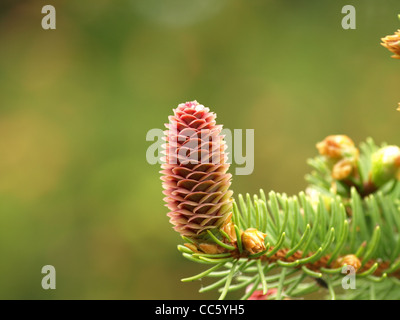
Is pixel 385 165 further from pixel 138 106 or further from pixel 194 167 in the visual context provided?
pixel 138 106

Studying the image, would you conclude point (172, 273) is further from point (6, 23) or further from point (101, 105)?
point (6, 23)

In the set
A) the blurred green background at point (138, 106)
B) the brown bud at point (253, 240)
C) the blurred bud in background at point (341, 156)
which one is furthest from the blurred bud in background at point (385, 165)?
the blurred green background at point (138, 106)

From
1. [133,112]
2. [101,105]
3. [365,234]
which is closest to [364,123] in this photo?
[133,112]

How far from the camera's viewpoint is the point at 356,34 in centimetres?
180

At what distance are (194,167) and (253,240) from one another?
8cm

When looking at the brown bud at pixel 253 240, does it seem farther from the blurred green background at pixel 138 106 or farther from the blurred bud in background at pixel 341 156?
the blurred green background at pixel 138 106

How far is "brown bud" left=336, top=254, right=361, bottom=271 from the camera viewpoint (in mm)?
465

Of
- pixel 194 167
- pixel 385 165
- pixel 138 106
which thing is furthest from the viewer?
pixel 138 106

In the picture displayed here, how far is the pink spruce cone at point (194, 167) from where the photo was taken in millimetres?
413

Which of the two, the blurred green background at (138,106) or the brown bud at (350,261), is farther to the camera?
the blurred green background at (138,106)

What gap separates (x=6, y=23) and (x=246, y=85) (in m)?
0.88

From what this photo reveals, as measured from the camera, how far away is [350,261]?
18.4 inches

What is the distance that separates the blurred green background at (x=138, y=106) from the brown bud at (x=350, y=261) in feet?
3.83

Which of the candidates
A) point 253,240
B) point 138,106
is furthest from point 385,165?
point 138,106
